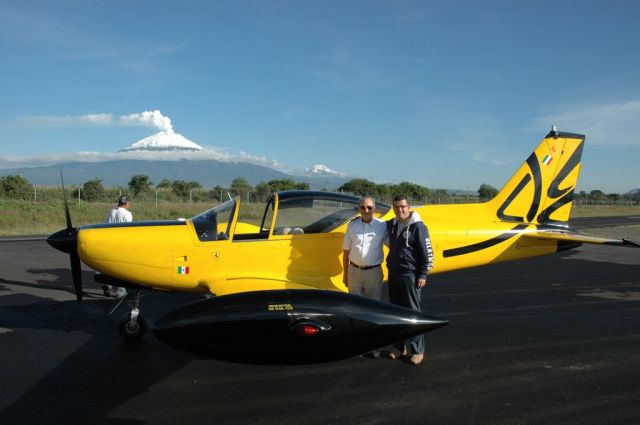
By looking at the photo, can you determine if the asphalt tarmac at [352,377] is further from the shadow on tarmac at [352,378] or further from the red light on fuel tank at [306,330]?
the red light on fuel tank at [306,330]

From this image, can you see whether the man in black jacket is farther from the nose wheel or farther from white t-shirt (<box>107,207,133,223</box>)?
white t-shirt (<box>107,207,133,223</box>)

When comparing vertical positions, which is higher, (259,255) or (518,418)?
(259,255)

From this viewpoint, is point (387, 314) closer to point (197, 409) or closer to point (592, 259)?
point (197, 409)

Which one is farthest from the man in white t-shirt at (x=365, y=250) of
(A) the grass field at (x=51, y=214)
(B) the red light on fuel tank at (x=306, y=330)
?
(A) the grass field at (x=51, y=214)

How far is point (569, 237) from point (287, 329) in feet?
14.7

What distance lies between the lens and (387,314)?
4.23 meters

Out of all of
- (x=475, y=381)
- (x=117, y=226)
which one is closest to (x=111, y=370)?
(x=117, y=226)

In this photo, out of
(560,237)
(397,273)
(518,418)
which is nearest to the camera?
(518,418)

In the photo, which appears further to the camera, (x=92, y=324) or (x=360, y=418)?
(x=92, y=324)

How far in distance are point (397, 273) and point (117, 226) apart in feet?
11.2

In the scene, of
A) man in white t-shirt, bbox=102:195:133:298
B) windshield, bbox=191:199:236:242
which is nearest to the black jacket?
windshield, bbox=191:199:236:242

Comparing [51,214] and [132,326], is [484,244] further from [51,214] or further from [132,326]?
[51,214]

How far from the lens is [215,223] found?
5.73 meters

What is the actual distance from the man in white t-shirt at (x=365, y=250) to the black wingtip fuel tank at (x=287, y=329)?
3.04ft
